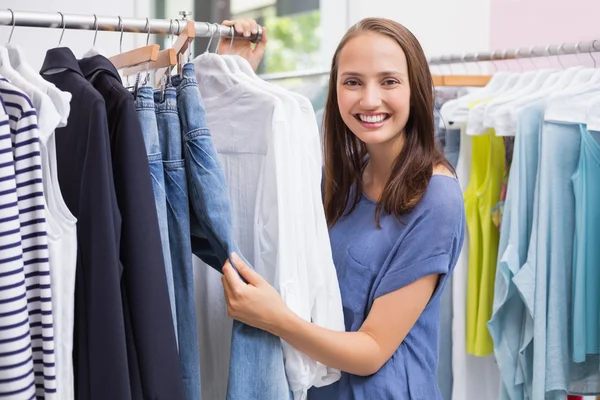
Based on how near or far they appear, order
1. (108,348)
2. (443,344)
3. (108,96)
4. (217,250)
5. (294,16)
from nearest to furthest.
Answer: (108,348), (108,96), (217,250), (443,344), (294,16)

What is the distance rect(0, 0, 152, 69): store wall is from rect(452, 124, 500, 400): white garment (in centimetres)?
121

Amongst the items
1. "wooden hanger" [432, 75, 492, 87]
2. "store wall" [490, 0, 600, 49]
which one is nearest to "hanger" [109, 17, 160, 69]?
"wooden hanger" [432, 75, 492, 87]

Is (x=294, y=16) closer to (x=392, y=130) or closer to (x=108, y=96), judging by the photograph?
(x=392, y=130)

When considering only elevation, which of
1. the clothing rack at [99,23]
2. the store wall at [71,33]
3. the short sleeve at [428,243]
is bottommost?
the short sleeve at [428,243]

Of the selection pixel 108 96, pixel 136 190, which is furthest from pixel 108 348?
pixel 108 96

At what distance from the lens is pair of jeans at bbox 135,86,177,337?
1.10 m

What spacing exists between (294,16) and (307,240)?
8.66 feet

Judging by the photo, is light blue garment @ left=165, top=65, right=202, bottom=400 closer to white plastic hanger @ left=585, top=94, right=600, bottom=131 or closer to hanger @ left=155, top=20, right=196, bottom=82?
hanger @ left=155, top=20, right=196, bottom=82

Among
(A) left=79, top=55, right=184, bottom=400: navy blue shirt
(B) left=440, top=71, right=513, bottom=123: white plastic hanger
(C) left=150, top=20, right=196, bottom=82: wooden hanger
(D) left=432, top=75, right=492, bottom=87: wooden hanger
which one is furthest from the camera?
(D) left=432, top=75, right=492, bottom=87: wooden hanger

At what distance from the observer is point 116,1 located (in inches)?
95.3

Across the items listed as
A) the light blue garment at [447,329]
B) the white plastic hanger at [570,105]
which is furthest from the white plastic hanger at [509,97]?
the light blue garment at [447,329]

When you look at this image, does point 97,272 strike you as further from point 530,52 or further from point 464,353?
point 530,52

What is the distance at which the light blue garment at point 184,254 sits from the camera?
1.16 meters

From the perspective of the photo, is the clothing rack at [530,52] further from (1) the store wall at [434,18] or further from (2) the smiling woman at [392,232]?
(1) the store wall at [434,18]
